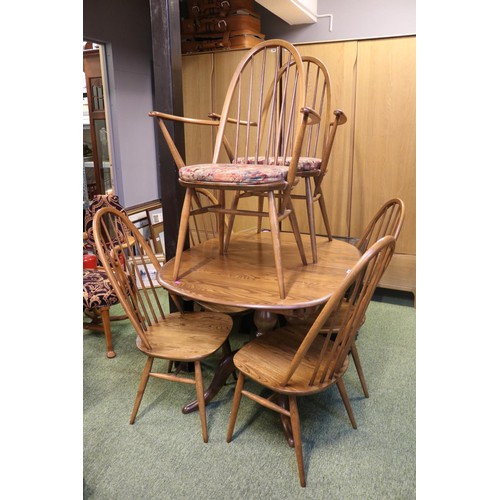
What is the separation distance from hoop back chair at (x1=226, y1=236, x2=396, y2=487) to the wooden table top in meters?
0.14

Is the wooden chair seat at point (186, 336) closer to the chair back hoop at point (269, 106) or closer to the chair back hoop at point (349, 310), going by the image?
the chair back hoop at point (349, 310)

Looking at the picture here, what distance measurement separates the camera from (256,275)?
1.81 metres

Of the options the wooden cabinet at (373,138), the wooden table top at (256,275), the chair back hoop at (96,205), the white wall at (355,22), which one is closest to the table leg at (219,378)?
the wooden table top at (256,275)

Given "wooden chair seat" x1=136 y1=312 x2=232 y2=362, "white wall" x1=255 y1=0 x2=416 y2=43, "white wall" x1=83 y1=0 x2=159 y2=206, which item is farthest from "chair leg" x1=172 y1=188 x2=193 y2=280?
"white wall" x1=255 y1=0 x2=416 y2=43

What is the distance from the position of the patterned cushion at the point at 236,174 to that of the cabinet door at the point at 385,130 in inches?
64.7

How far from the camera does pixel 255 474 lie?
1.55 m

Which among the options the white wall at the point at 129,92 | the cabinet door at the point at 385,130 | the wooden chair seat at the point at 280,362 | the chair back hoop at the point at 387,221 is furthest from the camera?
the white wall at the point at 129,92

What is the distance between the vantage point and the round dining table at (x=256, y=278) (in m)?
1.56

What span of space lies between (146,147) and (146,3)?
130 cm

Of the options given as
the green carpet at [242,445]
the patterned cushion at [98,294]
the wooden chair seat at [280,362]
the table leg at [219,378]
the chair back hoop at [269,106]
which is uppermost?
the chair back hoop at [269,106]

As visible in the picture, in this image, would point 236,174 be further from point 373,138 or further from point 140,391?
point 373,138

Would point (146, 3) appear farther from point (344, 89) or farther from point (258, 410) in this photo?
point (258, 410)

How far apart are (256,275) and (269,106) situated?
3.83ft

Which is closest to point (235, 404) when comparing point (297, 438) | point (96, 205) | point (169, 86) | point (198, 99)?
point (297, 438)
